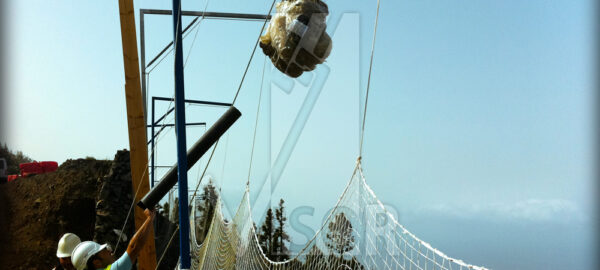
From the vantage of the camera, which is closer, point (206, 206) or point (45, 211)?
point (206, 206)

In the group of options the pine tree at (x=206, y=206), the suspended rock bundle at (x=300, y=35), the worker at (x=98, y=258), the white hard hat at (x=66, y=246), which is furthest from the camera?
the pine tree at (x=206, y=206)

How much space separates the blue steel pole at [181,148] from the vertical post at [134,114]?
176 cm

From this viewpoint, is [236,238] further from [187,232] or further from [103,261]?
[103,261]

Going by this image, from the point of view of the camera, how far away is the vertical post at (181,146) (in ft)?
12.9

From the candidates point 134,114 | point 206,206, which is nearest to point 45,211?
point 206,206

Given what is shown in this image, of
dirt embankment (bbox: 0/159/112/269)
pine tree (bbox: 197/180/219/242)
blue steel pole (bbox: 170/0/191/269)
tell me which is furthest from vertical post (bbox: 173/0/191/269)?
dirt embankment (bbox: 0/159/112/269)

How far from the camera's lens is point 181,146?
157 inches

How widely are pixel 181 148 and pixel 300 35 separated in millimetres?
1226

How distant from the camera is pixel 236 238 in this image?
24.5 feet

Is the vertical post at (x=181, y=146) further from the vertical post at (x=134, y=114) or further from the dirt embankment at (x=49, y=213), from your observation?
the dirt embankment at (x=49, y=213)

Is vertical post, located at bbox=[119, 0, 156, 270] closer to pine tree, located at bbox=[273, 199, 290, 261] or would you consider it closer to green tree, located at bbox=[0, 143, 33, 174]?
pine tree, located at bbox=[273, 199, 290, 261]

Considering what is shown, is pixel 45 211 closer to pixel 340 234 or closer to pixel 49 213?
pixel 49 213

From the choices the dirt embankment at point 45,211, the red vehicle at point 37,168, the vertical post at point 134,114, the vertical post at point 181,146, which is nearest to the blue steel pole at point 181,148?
the vertical post at point 181,146

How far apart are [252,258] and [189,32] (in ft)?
9.11
